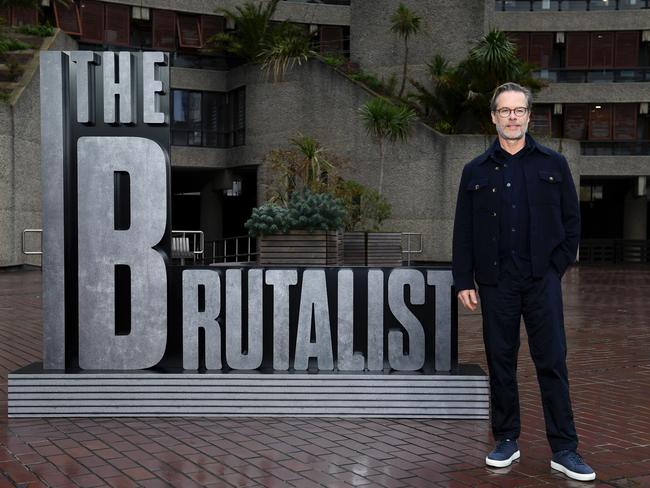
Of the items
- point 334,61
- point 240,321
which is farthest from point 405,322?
→ point 334,61

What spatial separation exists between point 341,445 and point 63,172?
258cm

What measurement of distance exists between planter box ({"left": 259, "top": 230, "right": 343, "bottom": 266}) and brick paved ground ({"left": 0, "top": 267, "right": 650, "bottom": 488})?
29.6 feet

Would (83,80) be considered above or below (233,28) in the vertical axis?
below

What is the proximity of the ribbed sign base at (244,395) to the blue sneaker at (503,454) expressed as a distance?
907 mm

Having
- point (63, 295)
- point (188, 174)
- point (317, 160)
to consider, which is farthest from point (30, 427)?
point (188, 174)

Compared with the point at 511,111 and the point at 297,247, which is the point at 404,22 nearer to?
the point at 297,247

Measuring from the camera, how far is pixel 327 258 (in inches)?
620

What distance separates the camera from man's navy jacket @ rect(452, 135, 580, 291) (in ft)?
14.5

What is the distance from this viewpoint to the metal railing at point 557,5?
118 ft

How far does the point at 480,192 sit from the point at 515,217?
0.26m

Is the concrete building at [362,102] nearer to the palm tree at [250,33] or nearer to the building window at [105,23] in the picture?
the building window at [105,23]

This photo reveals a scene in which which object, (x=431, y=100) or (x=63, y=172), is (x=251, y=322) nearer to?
(x=63, y=172)

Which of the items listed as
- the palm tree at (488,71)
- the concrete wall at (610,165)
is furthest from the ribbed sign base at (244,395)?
the concrete wall at (610,165)

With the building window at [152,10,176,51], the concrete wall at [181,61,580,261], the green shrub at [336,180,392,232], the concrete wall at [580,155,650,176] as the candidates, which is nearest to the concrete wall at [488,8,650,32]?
the concrete wall at [580,155,650,176]
